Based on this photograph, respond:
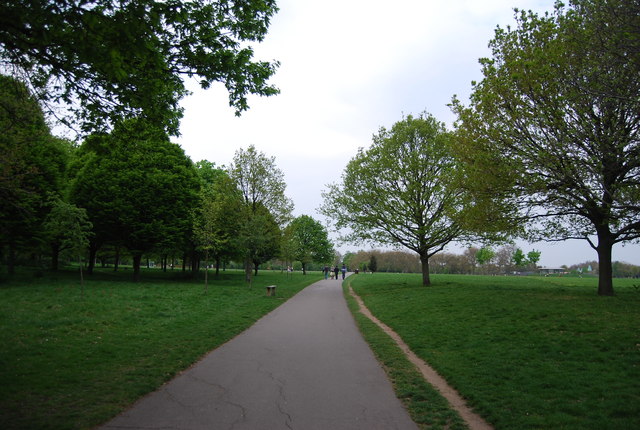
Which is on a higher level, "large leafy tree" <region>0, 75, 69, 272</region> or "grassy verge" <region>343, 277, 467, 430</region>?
"large leafy tree" <region>0, 75, 69, 272</region>

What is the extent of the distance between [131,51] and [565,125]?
11.9 m

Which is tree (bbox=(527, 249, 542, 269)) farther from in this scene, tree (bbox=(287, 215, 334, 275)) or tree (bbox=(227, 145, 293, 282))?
tree (bbox=(227, 145, 293, 282))

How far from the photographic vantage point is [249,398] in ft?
17.5

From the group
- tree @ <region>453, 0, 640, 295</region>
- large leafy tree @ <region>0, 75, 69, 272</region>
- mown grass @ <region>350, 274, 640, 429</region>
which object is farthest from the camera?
large leafy tree @ <region>0, 75, 69, 272</region>

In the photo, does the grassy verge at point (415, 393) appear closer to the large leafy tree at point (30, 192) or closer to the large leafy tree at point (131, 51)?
the large leafy tree at point (131, 51)

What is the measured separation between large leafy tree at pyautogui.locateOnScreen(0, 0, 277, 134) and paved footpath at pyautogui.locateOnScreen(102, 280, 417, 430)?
14.6 feet

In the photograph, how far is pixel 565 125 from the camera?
37.1ft

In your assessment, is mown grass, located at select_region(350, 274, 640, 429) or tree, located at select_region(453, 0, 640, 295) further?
tree, located at select_region(453, 0, 640, 295)

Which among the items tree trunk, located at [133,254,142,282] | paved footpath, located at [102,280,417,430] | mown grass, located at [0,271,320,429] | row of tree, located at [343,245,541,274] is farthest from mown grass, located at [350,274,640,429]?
row of tree, located at [343,245,541,274]

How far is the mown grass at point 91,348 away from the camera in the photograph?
4777mm

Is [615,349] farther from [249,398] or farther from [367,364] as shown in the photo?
[249,398]

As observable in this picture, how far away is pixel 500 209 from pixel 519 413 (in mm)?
12845

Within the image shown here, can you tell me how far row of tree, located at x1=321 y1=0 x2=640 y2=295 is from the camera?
8.20 m

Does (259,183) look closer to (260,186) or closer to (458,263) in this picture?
(260,186)
